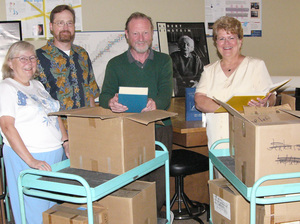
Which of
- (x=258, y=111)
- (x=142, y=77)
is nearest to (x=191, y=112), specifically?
(x=142, y=77)

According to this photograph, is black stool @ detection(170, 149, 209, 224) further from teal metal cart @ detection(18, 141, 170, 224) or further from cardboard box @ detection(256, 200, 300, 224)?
cardboard box @ detection(256, 200, 300, 224)

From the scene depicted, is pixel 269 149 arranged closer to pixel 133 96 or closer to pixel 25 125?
pixel 133 96

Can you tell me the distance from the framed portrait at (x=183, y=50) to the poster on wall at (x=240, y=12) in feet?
0.77

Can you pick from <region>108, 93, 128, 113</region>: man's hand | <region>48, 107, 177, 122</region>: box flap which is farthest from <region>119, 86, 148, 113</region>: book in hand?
<region>48, 107, 177, 122</region>: box flap

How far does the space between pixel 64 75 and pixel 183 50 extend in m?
1.66

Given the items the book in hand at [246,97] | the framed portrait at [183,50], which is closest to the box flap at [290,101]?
the book in hand at [246,97]

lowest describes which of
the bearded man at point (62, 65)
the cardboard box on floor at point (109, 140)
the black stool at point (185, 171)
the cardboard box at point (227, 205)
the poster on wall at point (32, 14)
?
the black stool at point (185, 171)

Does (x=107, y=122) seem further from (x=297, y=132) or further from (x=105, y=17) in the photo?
(x=105, y=17)

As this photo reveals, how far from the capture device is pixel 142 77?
231 cm

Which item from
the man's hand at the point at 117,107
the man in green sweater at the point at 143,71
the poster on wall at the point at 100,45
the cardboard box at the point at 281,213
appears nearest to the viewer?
the cardboard box at the point at 281,213

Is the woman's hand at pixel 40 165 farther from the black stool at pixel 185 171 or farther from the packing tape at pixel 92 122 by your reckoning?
the black stool at pixel 185 171

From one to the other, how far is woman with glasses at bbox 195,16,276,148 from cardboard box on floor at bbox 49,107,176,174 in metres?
0.55

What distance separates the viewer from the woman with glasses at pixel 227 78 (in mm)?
2152

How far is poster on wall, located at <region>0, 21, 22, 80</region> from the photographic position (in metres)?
3.11
